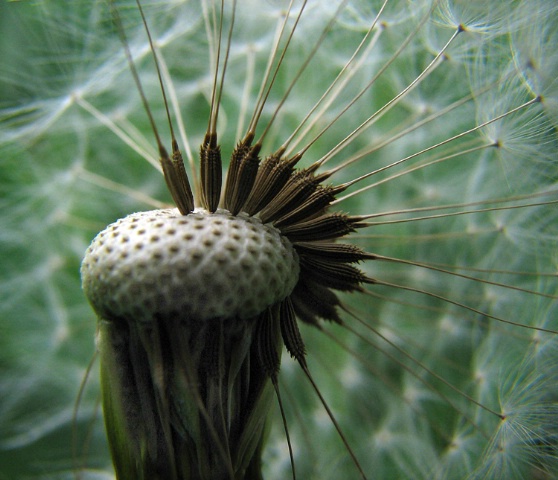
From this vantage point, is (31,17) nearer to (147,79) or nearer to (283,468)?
(147,79)

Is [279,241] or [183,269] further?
[279,241]

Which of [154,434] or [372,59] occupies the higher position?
[372,59]

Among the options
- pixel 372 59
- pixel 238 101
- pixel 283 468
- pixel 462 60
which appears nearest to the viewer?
pixel 462 60

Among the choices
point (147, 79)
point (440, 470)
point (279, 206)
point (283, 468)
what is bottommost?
point (283, 468)

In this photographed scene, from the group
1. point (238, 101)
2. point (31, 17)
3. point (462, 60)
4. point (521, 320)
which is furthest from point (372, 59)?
point (31, 17)
